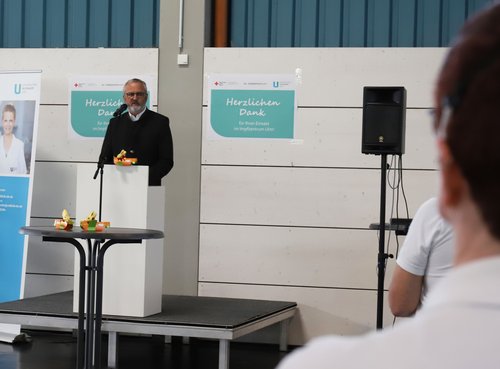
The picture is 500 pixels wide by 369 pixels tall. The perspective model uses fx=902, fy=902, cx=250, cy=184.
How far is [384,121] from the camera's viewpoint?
5438mm

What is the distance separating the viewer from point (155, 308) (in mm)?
5367

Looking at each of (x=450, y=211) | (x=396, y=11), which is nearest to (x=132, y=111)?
(x=396, y=11)

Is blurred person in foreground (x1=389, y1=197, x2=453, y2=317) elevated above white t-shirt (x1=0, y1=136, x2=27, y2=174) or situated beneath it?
situated beneath

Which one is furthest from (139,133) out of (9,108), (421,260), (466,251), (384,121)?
(466,251)

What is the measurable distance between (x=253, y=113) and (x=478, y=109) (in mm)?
5819

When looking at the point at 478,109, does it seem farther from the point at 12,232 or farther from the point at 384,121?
the point at 12,232

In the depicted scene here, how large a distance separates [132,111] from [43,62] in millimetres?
1147

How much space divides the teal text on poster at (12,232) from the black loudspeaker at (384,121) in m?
2.35

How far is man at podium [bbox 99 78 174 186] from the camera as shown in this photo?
19.0 ft

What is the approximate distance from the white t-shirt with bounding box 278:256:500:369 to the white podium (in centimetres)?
449

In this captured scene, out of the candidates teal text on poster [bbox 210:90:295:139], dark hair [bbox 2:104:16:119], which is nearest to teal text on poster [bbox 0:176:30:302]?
dark hair [bbox 2:104:16:119]

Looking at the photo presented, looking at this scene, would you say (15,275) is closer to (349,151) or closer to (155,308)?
(155,308)

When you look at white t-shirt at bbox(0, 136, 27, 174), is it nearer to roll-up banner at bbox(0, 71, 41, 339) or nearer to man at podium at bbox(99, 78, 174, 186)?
roll-up banner at bbox(0, 71, 41, 339)

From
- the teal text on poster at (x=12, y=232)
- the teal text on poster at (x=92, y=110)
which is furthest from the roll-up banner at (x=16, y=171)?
the teal text on poster at (x=92, y=110)
